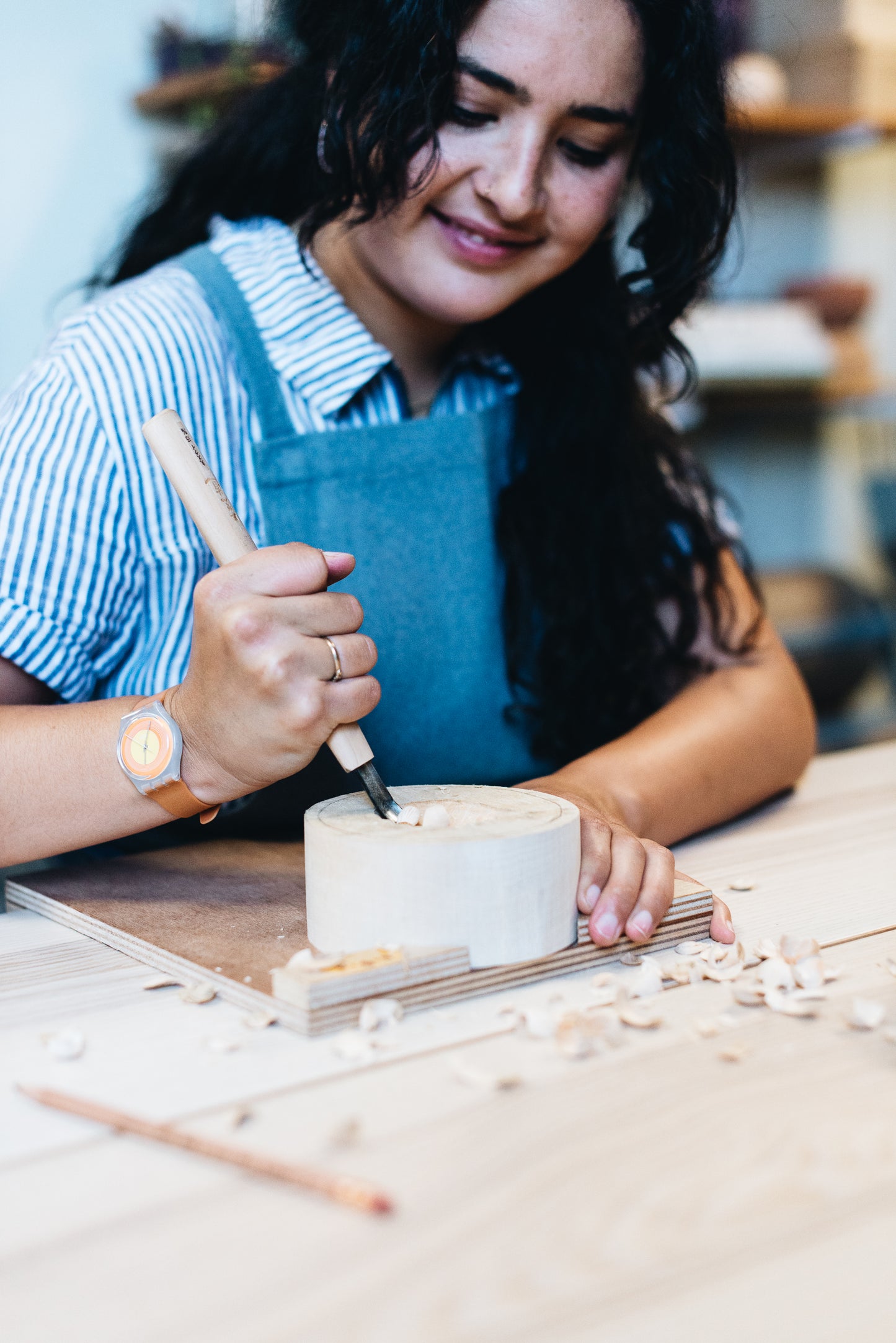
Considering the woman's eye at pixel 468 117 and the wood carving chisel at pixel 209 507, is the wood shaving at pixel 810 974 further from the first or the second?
the woman's eye at pixel 468 117

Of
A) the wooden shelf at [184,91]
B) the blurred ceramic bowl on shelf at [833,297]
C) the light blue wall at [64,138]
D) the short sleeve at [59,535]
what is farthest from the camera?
the blurred ceramic bowl on shelf at [833,297]

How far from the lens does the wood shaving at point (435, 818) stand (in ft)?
2.24

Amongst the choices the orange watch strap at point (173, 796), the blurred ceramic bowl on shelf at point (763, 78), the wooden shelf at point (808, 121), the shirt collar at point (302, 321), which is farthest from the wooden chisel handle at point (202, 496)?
the wooden shelf at point (808, 121)

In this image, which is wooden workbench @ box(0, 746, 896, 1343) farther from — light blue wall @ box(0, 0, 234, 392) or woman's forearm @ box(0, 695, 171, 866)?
light blue wall @ box(0, 0, 234, 392)

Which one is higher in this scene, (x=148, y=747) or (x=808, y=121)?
(x=808, y=121)

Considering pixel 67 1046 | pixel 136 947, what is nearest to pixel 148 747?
pixel 136 947

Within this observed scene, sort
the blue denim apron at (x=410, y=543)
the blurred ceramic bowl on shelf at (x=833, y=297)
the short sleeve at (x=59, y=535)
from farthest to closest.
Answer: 1. the blurred ceramic bowl on shelf at (x=833, y=297)
2. the blue denim apron at (x=410, y=543)
3. the short sleeve at (x=59, y=535)

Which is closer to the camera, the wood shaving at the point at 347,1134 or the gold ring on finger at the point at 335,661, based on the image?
the wood shaving at the point at 347,1134

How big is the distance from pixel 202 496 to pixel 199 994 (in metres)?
0.28

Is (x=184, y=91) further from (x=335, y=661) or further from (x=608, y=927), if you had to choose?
(x=608, y=927)

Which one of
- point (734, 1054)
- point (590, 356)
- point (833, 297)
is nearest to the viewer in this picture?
point (734, 1054)

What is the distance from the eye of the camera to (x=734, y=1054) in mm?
573

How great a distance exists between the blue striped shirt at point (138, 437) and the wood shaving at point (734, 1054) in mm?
552

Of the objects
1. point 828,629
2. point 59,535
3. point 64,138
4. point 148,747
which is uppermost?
point 64,138
